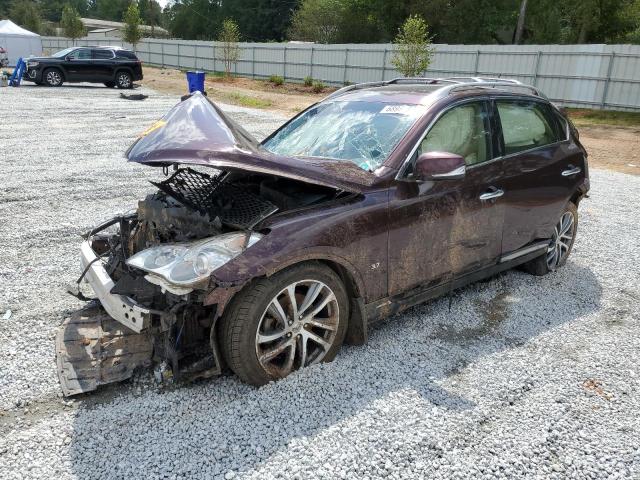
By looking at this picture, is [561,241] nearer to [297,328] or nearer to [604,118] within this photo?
[297,328]

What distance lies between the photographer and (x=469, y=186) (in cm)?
394

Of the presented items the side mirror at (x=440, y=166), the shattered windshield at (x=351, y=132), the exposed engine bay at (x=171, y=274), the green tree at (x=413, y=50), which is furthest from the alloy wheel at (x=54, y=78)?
the side mirror at (x=440, y=166)

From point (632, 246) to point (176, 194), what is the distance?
17.3 ft

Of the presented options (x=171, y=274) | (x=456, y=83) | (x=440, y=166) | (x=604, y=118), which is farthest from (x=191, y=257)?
(x=604, y=118)

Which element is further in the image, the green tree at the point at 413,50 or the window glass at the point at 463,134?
the green tree at the point at 413,50

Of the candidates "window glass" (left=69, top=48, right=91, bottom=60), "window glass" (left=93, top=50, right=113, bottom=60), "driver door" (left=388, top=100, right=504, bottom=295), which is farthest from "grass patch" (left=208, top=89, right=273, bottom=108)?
"driver door" (left=388, top=100, right=504, bottom=295)

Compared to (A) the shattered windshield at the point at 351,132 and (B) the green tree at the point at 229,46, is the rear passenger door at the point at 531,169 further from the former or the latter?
(B) the green tree at the point at 229,46

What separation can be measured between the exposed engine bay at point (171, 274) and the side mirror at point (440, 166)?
58 cm

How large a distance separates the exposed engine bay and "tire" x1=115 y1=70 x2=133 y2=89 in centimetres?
2414

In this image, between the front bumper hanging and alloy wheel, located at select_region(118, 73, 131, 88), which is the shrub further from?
the front bumper hanging

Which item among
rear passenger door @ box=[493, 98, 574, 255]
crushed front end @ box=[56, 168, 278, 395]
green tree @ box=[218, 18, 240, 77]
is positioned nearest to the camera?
crushed front end @ box=[56, 168, 278, 395]

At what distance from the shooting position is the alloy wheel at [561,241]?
5160 mm

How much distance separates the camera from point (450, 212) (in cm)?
382

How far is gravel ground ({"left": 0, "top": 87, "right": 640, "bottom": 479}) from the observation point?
2650 millimetres
